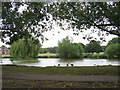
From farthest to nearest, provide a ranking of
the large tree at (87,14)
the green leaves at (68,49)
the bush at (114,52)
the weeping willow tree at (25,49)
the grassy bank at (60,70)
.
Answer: the weeping willow tree at (25,49) → the grassy bank at (60,70) → the green leaves at (68,49) → the bush at (114,52) → the large tree at (87,14)

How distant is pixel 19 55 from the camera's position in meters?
4.07

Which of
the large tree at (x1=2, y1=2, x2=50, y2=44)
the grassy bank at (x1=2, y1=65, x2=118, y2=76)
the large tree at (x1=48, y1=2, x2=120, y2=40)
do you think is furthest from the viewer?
the grassy bank at (x1=2, y1=65, x2=118, y2=76)

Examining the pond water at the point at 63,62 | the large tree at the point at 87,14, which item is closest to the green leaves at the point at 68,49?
the pond water at the point at 63,62

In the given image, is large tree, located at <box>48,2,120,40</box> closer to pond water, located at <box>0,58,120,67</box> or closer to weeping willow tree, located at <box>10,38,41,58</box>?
pond water, located at <box>0,58,120,67</box>

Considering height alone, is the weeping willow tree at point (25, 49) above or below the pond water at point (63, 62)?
above

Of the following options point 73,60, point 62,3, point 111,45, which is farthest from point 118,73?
point 62,3

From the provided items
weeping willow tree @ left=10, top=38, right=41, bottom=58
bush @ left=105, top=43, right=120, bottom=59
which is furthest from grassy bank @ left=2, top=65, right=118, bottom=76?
bush @ left=105, top=43, right=120, bottom=59

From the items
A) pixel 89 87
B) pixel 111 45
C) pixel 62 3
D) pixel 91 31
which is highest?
pixel 62 3

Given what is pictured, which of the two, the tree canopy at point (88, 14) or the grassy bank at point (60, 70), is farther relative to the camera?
the grassy bank at point (60, 70)

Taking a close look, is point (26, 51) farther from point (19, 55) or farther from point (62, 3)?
point (62, 3)

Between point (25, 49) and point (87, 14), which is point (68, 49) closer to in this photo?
point (87, 14)

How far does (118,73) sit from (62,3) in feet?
7.57

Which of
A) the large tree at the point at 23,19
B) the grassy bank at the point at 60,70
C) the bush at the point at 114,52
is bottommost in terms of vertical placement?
the grassy bank at the point at 60,70

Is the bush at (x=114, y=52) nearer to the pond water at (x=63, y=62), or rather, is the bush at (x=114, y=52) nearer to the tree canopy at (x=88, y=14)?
the pond water at (x=63, y=62)
